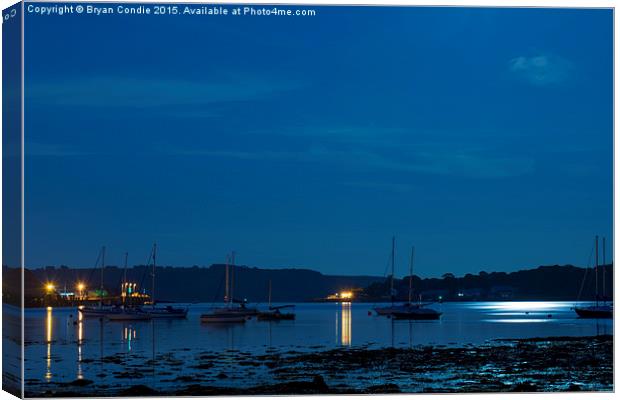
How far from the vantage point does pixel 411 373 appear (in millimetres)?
18953

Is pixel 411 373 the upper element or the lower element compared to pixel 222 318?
upper

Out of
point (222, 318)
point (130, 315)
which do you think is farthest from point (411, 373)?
point (130, 315)

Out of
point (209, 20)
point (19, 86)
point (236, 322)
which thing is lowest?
point (236, 322)

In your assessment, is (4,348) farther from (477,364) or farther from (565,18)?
(477,364)

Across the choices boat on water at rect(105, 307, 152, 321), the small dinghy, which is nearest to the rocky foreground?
the small dinghy

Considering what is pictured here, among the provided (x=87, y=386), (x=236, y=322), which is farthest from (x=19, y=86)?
(x=236, y=322)

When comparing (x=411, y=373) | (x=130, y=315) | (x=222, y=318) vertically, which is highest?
(x=411, y=373)

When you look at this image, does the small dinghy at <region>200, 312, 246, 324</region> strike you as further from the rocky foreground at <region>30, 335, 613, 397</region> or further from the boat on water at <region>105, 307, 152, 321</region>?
the rocky foreground at <region>30, 335, 613, 397</region>

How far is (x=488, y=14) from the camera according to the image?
48.1ft

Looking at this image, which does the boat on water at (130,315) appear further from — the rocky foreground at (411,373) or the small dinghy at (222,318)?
the rocky foreground at (411,373)

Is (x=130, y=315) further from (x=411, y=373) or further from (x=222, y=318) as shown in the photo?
(x=411, y=373)

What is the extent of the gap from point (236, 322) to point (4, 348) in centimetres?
4776

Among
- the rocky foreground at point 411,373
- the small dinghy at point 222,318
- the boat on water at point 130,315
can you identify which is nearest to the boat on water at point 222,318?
the small dinghy at point 222,318

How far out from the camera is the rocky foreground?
1581 centimetres
